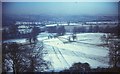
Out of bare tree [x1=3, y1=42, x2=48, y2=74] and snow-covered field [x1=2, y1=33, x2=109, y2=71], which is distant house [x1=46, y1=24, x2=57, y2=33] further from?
bare tree [x1=3, y1=42, x2=48, y2=74]

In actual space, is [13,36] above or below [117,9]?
below

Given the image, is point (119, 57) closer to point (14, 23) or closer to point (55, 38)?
point (55, 38)

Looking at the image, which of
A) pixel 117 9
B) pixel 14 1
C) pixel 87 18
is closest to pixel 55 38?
pixel 87 18

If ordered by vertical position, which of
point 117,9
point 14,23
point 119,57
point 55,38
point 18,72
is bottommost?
point 18,72

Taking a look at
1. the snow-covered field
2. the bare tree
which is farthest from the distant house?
the bare tree

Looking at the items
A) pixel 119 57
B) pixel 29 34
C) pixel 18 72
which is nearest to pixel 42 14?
pixel 29 34

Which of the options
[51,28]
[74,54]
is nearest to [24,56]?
[51,28]

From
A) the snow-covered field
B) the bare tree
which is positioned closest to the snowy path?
the snow-covered field

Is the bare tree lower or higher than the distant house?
lower
